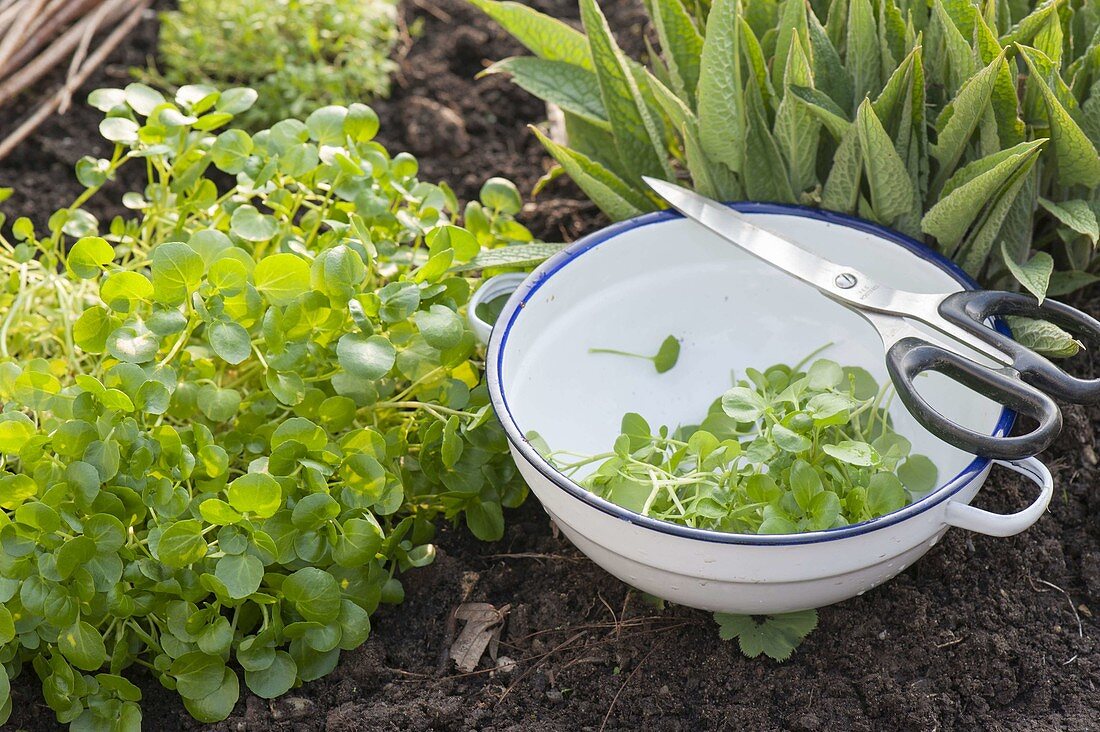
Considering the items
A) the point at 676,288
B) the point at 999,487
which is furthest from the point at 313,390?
the point at 999,487

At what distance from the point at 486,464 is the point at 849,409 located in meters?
0.45

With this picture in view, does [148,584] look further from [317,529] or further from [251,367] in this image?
[251,367]

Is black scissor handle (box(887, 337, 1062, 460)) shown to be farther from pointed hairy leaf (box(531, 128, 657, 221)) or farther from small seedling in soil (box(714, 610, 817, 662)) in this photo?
pointed hairy leaf (box(531, 128, 657, 221))

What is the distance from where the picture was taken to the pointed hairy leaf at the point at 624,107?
149 centimetres

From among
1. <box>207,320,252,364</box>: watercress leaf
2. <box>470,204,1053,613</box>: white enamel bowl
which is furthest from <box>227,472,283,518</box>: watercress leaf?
<box>470,204,1053,613</box>: white enamel bowl

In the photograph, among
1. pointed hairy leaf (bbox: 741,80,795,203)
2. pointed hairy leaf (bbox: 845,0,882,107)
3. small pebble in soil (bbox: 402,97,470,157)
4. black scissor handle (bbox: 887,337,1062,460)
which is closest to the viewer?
black scissor handle (bbox: 887,337,1062,460)

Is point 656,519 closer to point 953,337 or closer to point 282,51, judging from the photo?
point 953,337

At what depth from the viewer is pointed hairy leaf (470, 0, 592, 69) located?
1.61 meters

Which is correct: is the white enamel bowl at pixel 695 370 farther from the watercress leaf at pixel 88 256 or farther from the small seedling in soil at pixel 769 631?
the watercress leaf at pixel 88 256

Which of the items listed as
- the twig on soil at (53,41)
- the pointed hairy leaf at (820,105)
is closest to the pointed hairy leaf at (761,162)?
the pointed hairy leaf at (820,105)

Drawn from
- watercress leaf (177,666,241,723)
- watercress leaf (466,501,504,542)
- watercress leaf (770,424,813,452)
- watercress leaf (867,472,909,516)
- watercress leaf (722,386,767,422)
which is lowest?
watercress leaf (177,666,241,723)

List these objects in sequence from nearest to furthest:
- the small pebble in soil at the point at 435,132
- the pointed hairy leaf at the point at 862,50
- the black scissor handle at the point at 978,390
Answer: the black scissor handle at the point at 978,390, the pointed hairy leaf at the point at 862,50, the small pebble in soil at the point at 435,132

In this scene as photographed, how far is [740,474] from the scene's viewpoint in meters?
1.18

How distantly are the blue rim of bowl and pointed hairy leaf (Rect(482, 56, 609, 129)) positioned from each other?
10.8 inches
